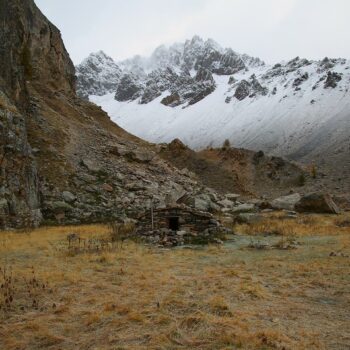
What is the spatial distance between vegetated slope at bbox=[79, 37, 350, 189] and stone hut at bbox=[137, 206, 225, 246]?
53.5m

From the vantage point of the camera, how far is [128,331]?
7.29 m

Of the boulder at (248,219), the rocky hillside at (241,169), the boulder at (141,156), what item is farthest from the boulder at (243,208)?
the rocky hillside at (241,169)

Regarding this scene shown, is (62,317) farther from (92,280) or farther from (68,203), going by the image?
(68,203)

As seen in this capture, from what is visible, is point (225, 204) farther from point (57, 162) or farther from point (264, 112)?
point (264, 112)

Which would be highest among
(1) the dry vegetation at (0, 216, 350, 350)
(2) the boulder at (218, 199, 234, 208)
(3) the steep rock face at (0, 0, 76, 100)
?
(3) the steep rock face at (0, 0, 76, 100)

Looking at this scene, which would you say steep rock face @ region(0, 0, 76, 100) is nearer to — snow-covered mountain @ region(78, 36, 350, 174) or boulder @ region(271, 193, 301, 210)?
boulder @ region(271, 193, 301, 210)

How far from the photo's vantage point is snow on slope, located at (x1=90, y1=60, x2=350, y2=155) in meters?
113

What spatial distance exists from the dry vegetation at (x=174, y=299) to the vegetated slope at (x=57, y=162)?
748cm

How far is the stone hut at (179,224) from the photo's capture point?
61.4 feet

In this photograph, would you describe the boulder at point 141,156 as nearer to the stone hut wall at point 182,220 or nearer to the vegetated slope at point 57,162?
the vegetated slope at point 57,162

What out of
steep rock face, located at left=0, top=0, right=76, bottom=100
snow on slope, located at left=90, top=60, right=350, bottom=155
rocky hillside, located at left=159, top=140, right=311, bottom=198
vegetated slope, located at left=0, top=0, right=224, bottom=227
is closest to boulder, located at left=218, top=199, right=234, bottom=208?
vegetated slope, located at left=0, top=0, right=224, bottom=227

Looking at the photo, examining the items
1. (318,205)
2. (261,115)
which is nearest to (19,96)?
(318,205)

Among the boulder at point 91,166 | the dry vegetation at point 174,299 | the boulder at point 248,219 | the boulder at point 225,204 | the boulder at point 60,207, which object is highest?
the boulder at point 91,166

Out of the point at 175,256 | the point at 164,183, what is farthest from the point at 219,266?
the point at 164,183
